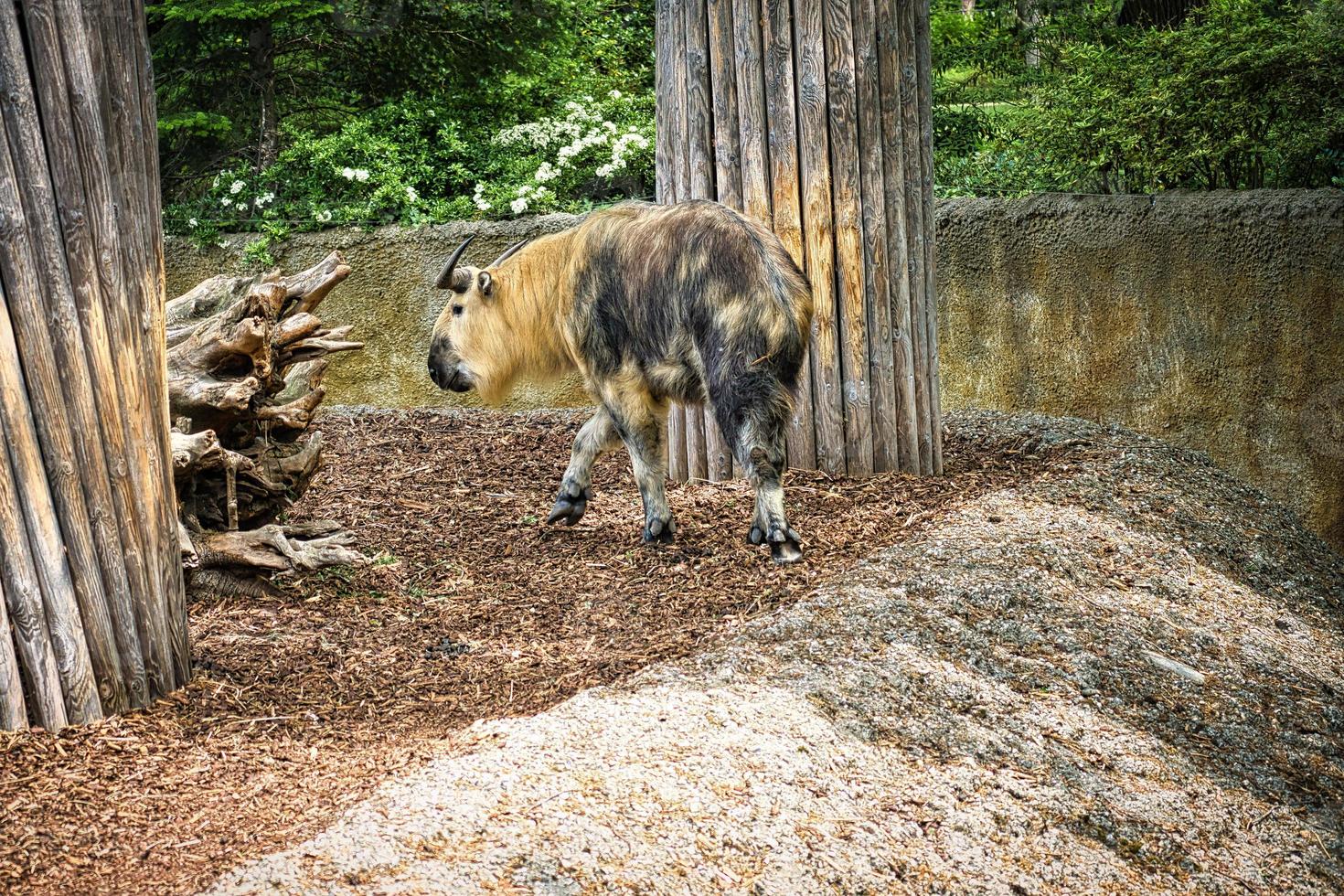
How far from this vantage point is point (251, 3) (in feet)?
32.2

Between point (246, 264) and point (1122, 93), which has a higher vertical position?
point (1122, 93)

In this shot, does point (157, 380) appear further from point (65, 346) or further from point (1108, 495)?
point (1108, 495)

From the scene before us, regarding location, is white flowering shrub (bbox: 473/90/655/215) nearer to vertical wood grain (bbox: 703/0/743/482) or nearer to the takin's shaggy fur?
vertical wood grain (bbox: 703/0/743/482)

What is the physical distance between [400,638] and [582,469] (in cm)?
162

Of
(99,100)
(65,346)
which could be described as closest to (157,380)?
(65,346)

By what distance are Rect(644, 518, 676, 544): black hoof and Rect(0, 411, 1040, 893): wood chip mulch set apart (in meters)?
0.07

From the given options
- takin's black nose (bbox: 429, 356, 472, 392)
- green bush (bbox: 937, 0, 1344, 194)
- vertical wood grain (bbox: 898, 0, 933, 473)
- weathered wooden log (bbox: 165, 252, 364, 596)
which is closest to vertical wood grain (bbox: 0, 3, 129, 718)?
weathered wooden log (bbox: 165, 252, 364, 596)

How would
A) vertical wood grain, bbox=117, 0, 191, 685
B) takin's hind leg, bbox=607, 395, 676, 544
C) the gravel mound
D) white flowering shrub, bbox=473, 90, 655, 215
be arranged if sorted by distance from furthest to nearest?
white flowering shrub, bbox=473, 90, 655, 215 → takin's hind leg, bbox=607, 395, 676, 544 → vertical wood grain, bbox=117, 0, 191, 685 → the gravel mound

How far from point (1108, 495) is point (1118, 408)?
1863mm

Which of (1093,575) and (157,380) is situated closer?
(157,380)

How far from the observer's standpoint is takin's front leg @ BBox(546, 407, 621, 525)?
6316 mm

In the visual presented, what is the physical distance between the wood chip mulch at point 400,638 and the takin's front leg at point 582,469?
0.36 ft

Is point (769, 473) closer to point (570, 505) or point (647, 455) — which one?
point (647, 455)

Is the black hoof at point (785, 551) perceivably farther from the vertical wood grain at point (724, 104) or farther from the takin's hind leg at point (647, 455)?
the vertical wood grain at point (724, 104)
